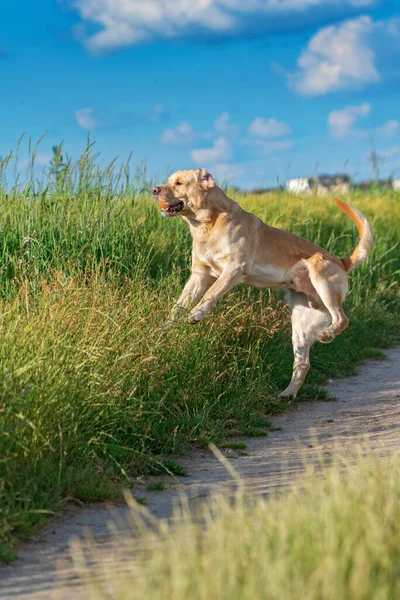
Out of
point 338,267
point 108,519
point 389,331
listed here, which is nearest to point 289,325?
point 338,267

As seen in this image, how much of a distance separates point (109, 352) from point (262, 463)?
1326 mm

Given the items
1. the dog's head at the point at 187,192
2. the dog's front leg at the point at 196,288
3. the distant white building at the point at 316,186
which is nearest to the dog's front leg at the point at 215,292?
the dog's front leg at the point at 196,288

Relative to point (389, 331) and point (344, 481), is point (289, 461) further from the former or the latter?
point (389, 331)

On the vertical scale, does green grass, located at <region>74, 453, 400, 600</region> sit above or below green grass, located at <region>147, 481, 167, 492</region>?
above

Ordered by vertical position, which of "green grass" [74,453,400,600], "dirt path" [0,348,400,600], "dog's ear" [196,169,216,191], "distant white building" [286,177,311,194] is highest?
"distant white building" [286,177,311,194]

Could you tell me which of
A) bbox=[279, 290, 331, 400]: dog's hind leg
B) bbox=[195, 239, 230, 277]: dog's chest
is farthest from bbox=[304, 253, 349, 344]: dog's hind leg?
bbox=[195, 239, 230, 277]: dog's chest

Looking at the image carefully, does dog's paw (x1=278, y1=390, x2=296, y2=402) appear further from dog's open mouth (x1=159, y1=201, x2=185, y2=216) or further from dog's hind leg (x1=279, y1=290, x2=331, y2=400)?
dog's open mouth (x1=159, y1=201, x2=185, y2=216)

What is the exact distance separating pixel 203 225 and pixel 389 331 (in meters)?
4.68

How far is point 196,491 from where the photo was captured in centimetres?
488

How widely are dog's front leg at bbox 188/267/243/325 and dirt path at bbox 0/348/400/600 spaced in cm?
113

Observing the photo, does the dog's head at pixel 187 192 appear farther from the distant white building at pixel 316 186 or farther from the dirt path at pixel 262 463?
the distant white building at pixel 316 186

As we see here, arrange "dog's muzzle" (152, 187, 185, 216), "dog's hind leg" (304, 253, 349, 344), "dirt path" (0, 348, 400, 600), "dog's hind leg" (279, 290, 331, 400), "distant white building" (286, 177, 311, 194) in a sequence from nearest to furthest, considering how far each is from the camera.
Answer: "dirt path" (0, 348, 400, 600), "dog's muzzle" (152, 187, 185, 216), "dog's hind leg" (304, 253, 349, 344), "dog's hind leg" (279, 290, 331, 400), "distant white building" (286, 177, 311, 194)

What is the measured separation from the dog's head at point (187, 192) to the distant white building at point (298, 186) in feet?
28.3

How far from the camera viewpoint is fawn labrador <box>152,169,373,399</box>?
7125mm
